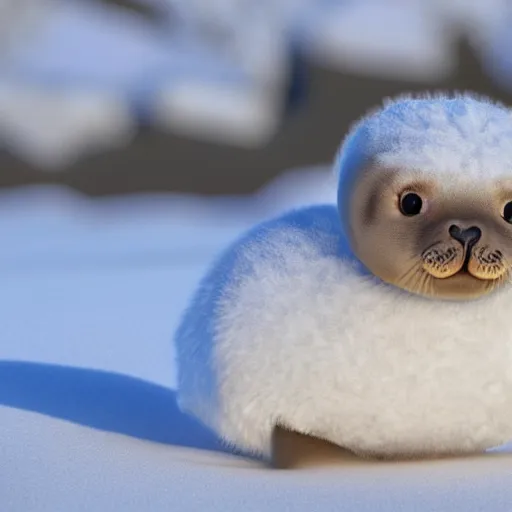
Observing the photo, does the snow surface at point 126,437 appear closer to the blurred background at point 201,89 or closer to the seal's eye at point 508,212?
the seal's eye at point 508,212

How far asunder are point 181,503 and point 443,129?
191 millimetres

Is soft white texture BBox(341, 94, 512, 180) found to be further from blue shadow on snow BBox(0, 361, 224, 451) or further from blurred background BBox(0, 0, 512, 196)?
blurred background BBox(0, 0, 512, 196)

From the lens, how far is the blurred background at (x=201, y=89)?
91.7 inches

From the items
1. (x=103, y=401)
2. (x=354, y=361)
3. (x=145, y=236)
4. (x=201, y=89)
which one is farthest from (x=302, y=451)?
(x=201, y=89)

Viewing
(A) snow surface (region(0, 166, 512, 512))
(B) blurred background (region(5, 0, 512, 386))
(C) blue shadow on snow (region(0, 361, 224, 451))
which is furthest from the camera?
(B) blurred background (region(5, 0, 512, 386))

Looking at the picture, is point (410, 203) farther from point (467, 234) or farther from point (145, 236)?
point (145, 236)

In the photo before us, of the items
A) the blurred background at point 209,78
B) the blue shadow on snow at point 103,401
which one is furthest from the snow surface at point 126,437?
the blurred background at point 209,78

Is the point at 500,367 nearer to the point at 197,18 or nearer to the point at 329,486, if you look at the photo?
the point at 329,486

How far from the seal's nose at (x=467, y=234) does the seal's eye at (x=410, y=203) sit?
0.07ft

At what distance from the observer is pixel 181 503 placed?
1.37ft

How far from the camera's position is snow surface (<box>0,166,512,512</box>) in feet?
1.39

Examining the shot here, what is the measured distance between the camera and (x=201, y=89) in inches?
94.1

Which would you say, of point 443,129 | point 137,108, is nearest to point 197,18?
point 137,108

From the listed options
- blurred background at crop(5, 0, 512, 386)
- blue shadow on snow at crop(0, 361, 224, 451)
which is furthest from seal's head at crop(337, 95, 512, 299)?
blurred background at crop(5, 0, 512, 386)
